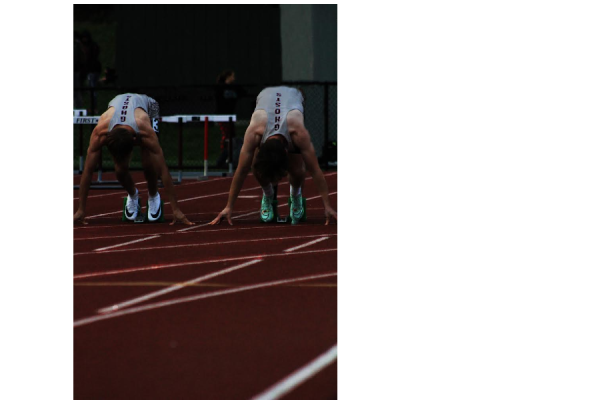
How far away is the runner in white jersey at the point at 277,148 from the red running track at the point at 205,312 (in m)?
0.46

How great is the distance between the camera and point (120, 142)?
30.7 ft

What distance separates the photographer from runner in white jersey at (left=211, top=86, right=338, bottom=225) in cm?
887

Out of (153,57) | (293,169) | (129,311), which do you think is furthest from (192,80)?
(129,311)

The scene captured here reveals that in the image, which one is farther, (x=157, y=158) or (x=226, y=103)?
(x=226, y=103)

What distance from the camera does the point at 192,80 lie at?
81.5ft

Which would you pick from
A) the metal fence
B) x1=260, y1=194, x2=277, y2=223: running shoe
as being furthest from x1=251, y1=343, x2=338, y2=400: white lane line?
the metal fence

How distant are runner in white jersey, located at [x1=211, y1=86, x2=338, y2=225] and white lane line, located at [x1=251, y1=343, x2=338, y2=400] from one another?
4.42 meters

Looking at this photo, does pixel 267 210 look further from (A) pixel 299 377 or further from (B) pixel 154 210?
(A) pixel 299 377

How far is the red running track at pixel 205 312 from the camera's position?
4.02 m

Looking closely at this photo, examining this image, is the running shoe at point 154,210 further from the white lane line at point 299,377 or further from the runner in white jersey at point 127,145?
the white lane line at point 299,377

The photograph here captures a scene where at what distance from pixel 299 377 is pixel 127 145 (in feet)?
18.6

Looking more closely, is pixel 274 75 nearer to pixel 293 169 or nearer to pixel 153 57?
pixel 153 57

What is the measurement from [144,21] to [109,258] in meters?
17.8

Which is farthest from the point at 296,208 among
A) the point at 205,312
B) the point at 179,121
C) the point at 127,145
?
the point at 179,121
